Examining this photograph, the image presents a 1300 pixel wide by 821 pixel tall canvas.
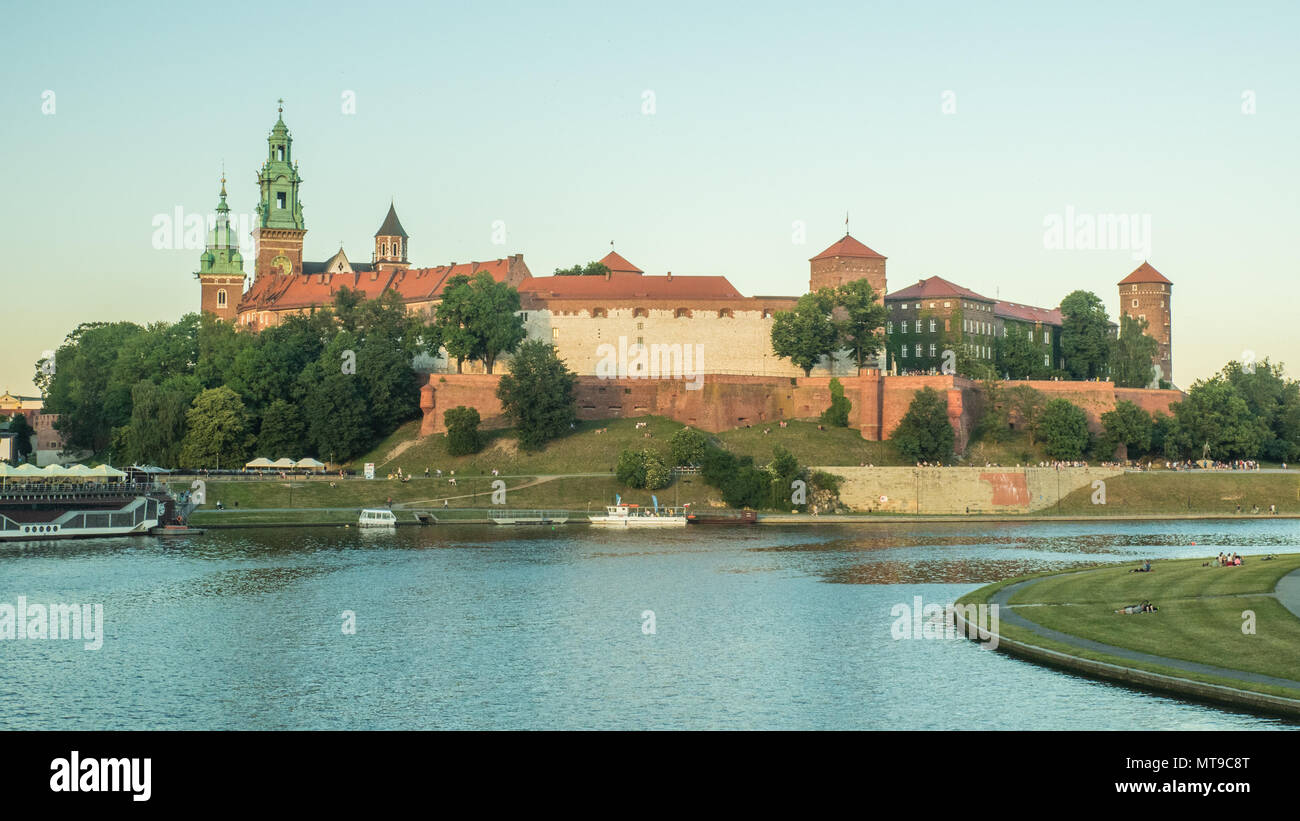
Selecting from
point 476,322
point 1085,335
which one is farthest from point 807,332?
point 1085,335

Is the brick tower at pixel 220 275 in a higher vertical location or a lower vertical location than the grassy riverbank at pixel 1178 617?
higher

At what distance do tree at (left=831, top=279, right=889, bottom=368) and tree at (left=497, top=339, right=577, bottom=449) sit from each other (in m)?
22.1

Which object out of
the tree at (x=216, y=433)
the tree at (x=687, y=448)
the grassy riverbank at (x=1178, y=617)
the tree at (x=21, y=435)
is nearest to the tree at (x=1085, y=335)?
the tree at (x=687, y=448)

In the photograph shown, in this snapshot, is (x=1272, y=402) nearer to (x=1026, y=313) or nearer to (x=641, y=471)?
(x=1026, y=313)

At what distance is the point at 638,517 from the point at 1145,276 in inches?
2999

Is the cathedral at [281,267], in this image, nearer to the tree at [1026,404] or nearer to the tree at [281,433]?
the tree at [281,433]

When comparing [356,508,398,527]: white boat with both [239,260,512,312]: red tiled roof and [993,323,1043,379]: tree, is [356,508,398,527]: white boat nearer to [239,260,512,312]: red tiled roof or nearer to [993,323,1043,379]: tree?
[239,260,512,312]: red tiled roof

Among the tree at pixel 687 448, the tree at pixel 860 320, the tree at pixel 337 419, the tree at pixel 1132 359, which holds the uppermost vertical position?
the tree at pixel 860 320

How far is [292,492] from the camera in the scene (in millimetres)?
78000

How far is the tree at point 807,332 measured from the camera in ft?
321

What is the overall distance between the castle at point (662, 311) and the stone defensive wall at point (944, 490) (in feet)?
28.1

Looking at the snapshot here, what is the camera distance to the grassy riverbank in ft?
93.2
